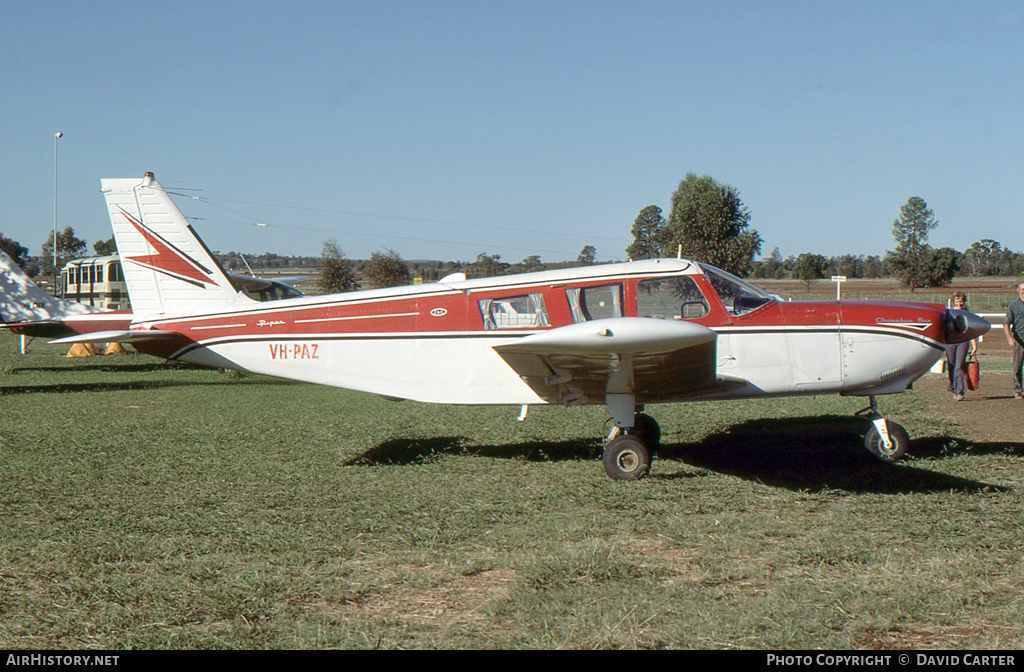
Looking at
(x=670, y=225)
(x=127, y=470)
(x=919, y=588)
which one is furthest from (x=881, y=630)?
(x=670, y=225)

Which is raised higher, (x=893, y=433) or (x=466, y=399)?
(x=466, y=399)

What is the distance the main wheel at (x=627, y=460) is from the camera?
743 centimetres

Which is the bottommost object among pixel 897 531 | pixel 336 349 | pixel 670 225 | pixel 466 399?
pixel 897 531

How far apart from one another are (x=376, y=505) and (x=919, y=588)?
4005 millimetres

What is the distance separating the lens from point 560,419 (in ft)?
36.1

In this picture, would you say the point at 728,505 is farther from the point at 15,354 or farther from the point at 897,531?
the point at 15,354

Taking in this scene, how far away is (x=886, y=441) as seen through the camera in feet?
26.3

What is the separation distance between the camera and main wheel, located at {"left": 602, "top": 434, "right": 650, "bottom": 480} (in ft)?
24.4

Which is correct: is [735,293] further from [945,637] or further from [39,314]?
[39,314]

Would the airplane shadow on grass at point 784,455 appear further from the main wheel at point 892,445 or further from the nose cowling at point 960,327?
the nose cowling at point 960,327

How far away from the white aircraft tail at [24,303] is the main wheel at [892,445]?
18.2 m

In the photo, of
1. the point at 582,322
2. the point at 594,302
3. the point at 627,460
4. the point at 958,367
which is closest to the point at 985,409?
the point at 958,367

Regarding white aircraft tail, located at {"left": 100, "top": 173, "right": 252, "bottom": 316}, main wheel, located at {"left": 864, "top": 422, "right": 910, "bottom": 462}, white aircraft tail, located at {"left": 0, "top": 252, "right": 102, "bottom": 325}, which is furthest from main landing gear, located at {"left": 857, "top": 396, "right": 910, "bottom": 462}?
white aircraft tail, located at {"left": 0, "top": 252, "right": 102, "bottom": 325}
